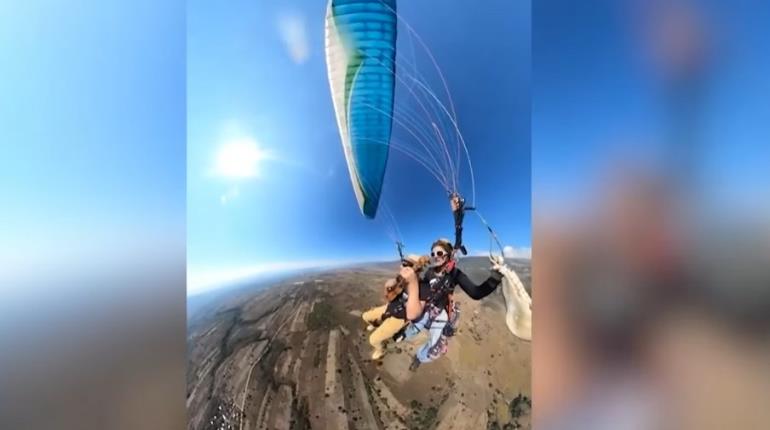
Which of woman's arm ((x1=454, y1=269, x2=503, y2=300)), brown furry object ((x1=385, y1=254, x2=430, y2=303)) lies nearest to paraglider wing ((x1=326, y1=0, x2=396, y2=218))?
brown furry object ((x1=385, y1=254, x2=430, y2=303))

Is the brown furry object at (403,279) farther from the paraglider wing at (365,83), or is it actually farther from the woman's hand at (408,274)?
the paraglider wing at (365,83)

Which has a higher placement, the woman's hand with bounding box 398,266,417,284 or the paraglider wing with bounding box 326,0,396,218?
the paraglider wing with bounding box 326,0,396,218

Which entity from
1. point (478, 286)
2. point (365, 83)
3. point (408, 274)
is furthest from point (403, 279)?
point (365, 83)

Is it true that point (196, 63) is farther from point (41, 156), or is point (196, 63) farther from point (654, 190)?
point (654, 190)

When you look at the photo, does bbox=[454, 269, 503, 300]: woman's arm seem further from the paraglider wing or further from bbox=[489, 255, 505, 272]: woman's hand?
the paraglider wing

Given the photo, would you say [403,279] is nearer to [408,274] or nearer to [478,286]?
[408,274]

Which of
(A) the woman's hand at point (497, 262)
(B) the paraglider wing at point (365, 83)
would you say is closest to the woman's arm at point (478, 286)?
(A) the woman's hand at point (497, 262)
